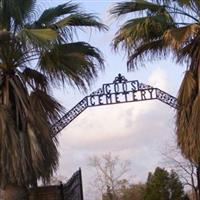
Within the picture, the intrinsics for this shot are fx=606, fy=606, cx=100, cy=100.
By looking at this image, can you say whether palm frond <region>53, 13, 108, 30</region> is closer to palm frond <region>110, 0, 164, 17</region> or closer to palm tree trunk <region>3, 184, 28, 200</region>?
palm frond <region>110, 0, 164, 17</region>

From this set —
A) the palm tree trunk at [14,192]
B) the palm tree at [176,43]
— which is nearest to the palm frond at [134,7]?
the palm tree at [176,43]

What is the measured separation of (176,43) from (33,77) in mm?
3762

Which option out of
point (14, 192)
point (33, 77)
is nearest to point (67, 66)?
point (33, 77)

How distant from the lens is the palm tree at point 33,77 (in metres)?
13.8

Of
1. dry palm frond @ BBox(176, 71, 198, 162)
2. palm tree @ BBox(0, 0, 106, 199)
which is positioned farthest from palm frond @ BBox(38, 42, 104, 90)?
dry palm frond @ BBox(176, 71, 198, 162)

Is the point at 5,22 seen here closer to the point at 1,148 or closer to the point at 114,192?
the point at 1,148

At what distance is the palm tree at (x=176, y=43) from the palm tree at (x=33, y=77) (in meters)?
0.90

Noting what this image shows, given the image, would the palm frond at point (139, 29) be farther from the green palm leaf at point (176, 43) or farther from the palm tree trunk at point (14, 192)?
the palm tree trunk at point (14, 192)

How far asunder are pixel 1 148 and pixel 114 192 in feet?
152

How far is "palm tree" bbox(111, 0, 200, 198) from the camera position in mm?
15109

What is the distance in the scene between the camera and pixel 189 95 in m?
15.6

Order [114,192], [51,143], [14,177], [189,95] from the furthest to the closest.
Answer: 1. [114,192]
2. [189,95]
3. [51,143]
4. [14,177]

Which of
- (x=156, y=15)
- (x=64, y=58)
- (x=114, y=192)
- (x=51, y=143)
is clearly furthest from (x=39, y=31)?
(x=114, y=192)

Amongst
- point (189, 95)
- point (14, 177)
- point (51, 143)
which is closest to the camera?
point (14, 177)
